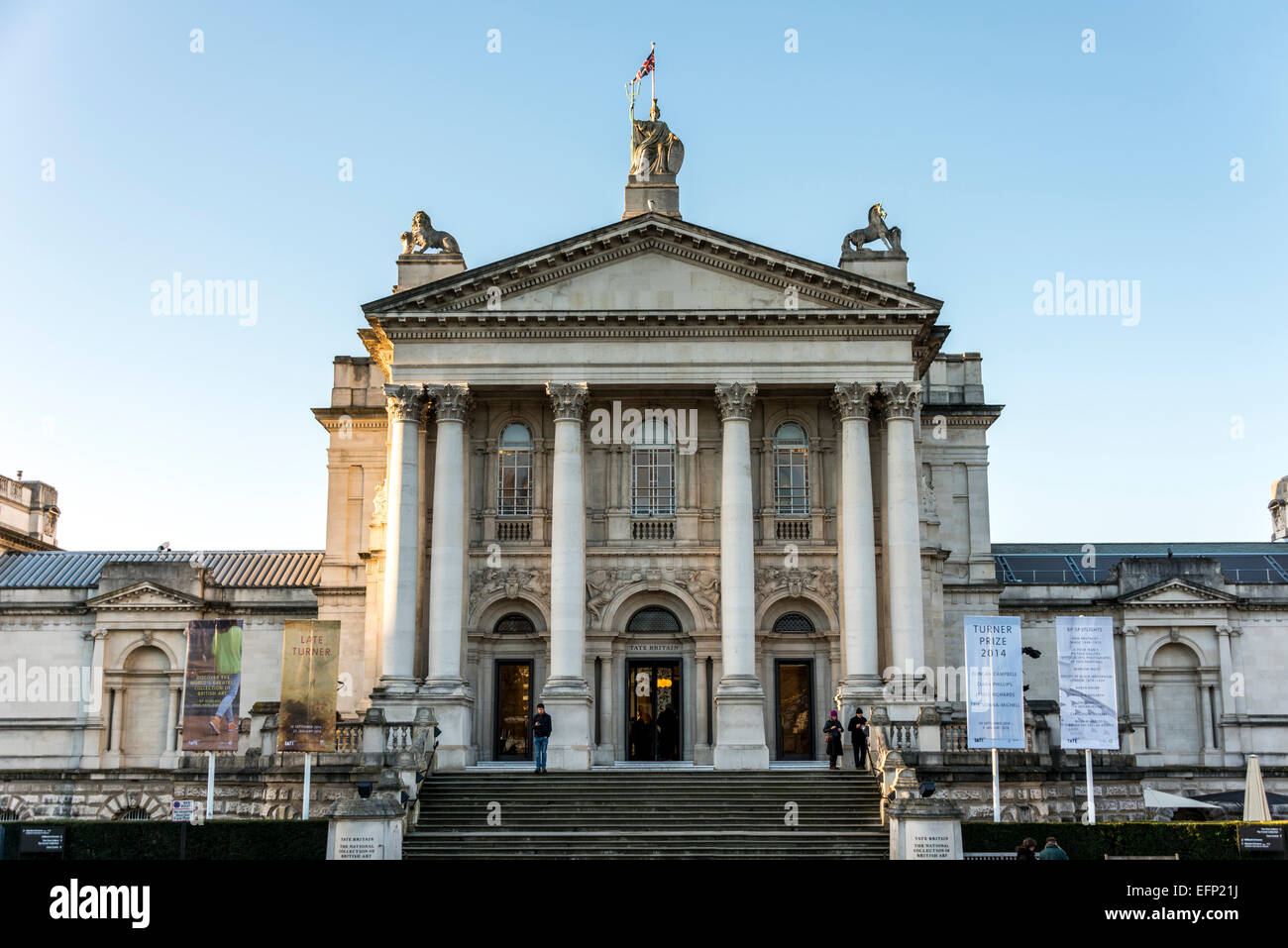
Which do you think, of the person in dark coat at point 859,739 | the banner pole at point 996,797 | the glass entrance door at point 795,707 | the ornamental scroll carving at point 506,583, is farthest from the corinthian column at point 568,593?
the banner pole at point 996,797

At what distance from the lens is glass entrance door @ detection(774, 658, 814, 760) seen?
40594mm

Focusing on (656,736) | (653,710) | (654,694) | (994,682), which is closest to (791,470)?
(654,694)

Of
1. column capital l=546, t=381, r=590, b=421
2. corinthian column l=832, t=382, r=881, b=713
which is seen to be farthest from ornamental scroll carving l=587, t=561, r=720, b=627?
column capital l=546, t=381, r=590, b=421

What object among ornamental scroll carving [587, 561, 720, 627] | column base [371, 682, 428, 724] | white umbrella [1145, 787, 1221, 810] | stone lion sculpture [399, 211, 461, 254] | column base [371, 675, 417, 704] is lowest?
white umbrella [1145, 787, 1221, 810]

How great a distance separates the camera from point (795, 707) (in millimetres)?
40969

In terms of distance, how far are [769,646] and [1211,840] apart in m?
14.7

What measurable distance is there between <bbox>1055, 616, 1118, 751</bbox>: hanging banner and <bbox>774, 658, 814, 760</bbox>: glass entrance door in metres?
11.2

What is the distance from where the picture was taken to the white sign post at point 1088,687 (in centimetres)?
3023

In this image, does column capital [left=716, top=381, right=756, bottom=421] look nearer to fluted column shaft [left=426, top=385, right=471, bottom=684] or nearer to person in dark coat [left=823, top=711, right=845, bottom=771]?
fluted column shaft [left=426, top=385, right=471, bottom=684]

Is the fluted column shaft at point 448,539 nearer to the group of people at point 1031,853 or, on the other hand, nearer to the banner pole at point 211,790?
the banner pole at point 211,790

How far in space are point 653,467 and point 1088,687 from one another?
15.9 metres

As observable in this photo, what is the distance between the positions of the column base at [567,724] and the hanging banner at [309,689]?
7.24 metres
